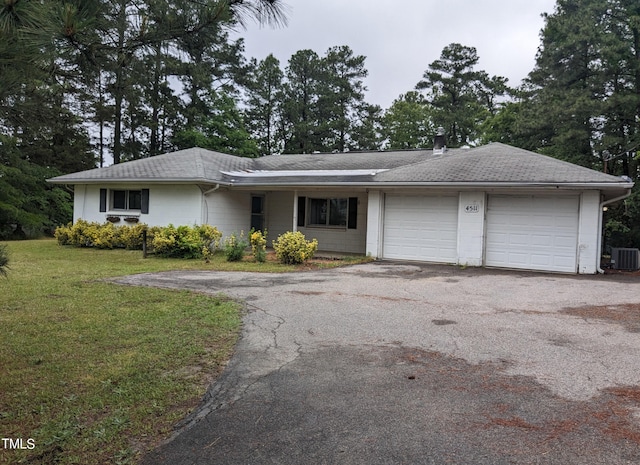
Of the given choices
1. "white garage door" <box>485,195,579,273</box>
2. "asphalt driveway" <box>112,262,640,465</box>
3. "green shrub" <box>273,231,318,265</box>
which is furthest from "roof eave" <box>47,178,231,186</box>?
"white garage door" <box>485,195,579,273</box>

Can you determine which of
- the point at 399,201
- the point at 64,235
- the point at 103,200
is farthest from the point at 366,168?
the point at 64,235

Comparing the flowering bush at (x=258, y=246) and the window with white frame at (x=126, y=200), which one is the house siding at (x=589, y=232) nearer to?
the flowering bush at (x=258, y=246)

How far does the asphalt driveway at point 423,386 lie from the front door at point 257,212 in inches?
390

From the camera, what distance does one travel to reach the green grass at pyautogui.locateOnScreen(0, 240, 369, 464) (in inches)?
108

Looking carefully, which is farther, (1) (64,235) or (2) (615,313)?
(1) (64,235)

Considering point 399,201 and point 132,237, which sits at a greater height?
point 399,201

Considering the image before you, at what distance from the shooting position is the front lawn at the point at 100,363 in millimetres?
2729

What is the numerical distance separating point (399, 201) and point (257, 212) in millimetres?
6278

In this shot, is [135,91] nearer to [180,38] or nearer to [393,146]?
[180,38]

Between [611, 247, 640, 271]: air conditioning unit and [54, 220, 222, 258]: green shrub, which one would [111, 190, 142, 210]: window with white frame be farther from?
[611, 247, 640, 271]: air conditioning unit

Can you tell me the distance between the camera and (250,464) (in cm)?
244

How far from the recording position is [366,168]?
630 inches

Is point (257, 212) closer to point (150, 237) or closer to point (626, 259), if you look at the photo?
point (150, 237)

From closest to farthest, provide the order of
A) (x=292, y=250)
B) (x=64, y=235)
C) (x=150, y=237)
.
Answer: (x=292, y=250), (x=150, y=237), (x=64, y=235)
